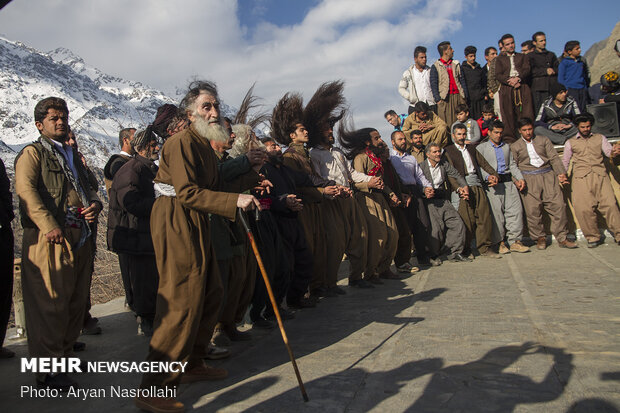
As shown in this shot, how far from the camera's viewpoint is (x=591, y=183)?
8266 mm

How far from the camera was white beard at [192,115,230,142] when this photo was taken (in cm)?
353

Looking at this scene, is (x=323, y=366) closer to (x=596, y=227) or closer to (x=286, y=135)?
(x=286, y=135)

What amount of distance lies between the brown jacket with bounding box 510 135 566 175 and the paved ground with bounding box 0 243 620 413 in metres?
3.08

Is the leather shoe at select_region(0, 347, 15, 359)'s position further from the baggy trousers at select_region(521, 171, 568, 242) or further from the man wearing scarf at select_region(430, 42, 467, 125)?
the man wearing scarf at select_region(430, 42, 467, 125)

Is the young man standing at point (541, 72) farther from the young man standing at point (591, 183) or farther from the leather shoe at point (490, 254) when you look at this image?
the leather shoe at point (490, 254)

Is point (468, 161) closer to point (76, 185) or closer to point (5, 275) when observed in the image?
point (76, 185)

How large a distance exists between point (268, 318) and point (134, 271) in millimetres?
1356

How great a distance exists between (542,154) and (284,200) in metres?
5.38

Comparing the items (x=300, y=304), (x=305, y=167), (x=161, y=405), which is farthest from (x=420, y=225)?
(x=161, y=405)

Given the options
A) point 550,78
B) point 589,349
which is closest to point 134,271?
point 589,349

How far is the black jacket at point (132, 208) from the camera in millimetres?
4637

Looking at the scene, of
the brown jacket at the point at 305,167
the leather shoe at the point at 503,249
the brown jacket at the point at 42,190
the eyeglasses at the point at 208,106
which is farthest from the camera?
the leather shoe at the point at 503,249

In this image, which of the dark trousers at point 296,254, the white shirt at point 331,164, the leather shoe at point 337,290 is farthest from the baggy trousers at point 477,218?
the dark trousers at point 296,254

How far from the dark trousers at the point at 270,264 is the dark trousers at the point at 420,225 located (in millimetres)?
3440
